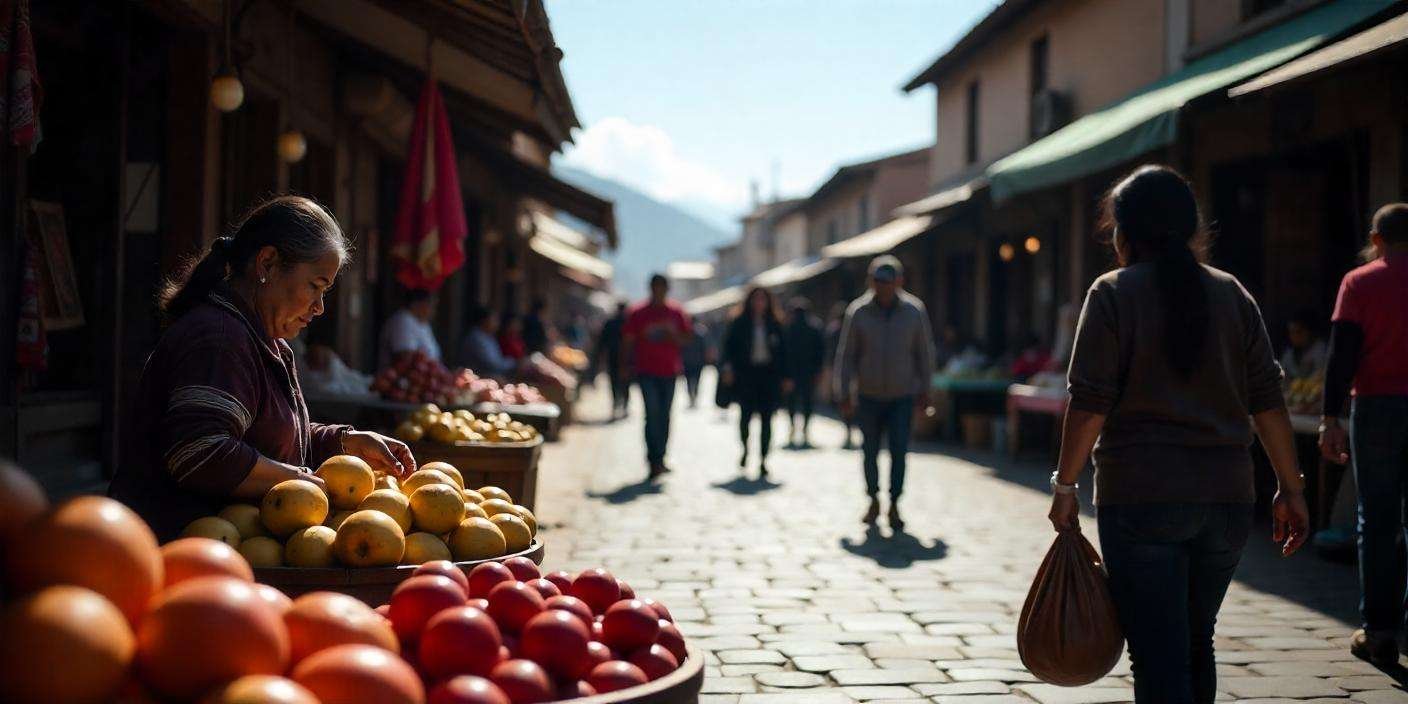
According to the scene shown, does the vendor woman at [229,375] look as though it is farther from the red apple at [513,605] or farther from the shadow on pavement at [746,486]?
the shadow on pavement at [746,486]

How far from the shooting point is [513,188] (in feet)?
65.9

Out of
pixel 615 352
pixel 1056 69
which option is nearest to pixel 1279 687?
pixel 1056 69

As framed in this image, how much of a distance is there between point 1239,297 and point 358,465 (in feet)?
8.26

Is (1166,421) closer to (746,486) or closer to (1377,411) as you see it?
(1377,411)

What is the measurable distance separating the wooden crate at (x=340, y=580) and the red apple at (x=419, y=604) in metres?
0.56

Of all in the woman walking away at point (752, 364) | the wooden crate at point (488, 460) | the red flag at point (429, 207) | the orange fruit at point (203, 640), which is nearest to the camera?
the orange fruit at point (203, 640)

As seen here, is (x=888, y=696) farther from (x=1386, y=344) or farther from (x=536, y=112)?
(x=536, y=112)

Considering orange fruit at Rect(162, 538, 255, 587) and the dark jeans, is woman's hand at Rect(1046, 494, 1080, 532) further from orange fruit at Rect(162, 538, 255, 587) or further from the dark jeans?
orange fruit at Rect(162, 538, 255, 587)

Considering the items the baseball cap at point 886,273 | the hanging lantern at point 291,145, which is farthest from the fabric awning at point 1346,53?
the hanging lantern at point 291,145

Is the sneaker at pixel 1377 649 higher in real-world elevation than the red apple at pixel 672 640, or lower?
lower

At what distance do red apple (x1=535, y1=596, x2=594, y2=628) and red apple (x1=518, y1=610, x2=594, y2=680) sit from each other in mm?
135

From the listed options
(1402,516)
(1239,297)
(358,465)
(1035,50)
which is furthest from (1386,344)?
(1035,50)

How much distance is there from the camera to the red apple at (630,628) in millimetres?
2557

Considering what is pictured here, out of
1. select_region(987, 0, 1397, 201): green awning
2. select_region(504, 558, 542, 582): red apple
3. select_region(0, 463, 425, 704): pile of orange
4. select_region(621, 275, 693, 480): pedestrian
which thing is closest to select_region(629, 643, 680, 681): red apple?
select_region(504, 558, 542, 582): red apple
